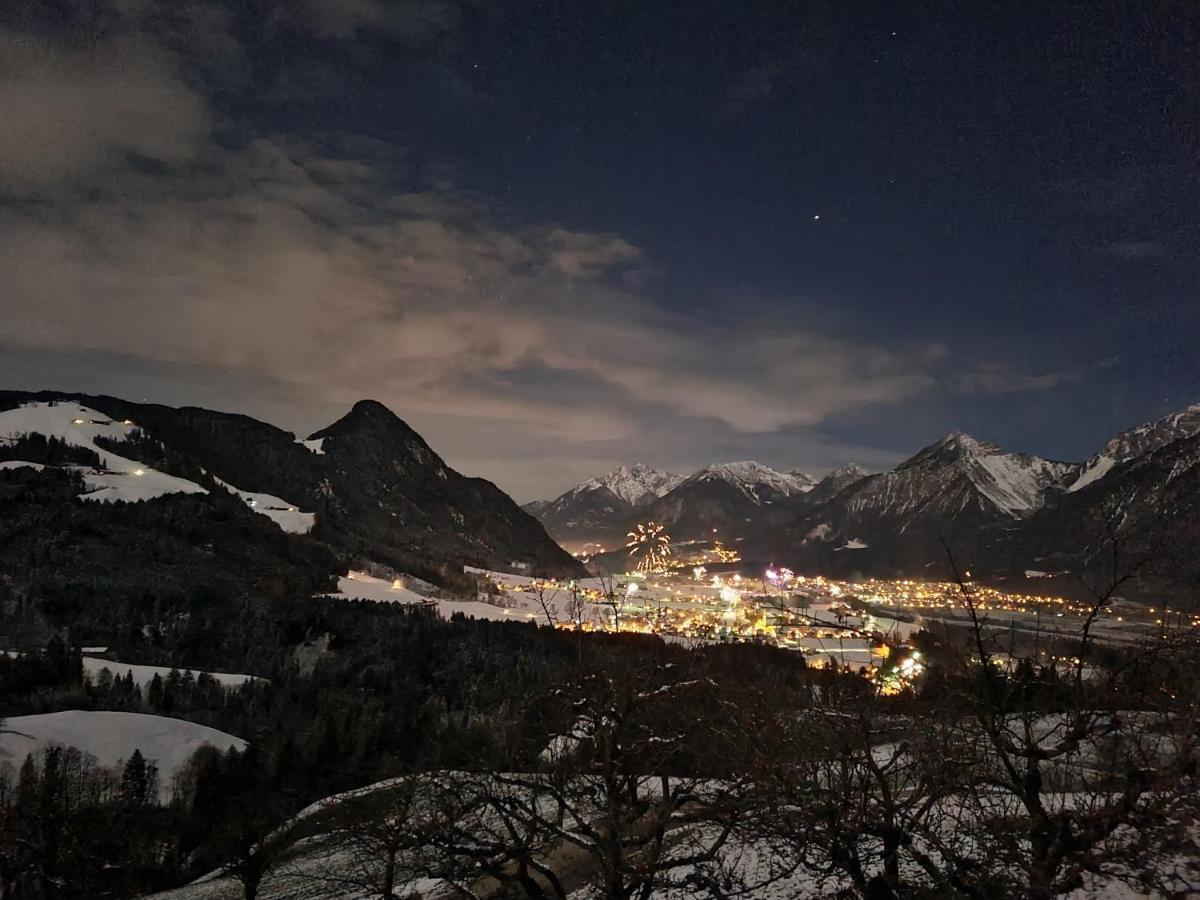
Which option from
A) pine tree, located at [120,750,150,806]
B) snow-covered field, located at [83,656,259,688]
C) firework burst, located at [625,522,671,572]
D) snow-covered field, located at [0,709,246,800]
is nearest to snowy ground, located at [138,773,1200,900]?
pine tree, located at [120,750,150,806]

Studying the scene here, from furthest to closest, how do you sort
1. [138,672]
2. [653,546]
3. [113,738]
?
1. [138,672]
2. [653,546]
3. [113,738]

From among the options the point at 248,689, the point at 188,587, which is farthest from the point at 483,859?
the point at 188,587

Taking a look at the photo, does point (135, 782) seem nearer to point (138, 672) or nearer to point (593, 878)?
point (138, 672)

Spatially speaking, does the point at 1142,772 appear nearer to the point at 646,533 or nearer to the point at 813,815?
the point at 813,815

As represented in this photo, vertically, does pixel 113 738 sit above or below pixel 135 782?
above

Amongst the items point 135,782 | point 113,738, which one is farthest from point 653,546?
point 113,738

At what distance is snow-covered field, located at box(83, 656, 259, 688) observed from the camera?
119562mm

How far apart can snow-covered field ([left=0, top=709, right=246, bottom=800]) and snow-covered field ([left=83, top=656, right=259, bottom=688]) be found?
41.8 meters

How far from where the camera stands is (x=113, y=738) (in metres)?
76.1

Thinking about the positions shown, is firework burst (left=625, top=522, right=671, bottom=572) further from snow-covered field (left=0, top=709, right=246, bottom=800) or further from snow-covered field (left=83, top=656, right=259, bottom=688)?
snow-covered field (left=83, top=656, right=259, bottom=688)

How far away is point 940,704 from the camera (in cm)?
1177

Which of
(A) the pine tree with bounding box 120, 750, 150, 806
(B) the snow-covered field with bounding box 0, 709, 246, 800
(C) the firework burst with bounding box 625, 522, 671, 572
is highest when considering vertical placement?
(C) the firework burst with bounding box 625, 522, 671, 572

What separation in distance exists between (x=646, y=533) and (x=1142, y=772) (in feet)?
267

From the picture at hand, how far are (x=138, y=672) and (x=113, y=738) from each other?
57.4 meters
